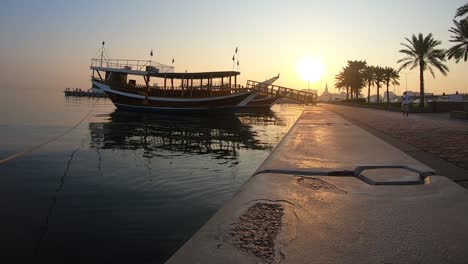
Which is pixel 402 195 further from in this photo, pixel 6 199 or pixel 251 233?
pixel 6 199

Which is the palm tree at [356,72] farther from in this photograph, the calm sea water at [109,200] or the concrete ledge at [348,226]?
the concrete ledge at [348,226]

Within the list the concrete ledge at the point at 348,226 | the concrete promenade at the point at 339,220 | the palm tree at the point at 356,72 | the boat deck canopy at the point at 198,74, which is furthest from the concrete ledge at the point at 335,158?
the palm tree at the point at 356,72

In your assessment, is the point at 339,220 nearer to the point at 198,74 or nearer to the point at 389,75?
the point at 198,74

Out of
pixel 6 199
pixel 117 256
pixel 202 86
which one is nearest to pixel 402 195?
pixel 117 256

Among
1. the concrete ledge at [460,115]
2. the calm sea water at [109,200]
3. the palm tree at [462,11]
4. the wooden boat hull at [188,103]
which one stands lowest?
the calm sea water at [109,200]

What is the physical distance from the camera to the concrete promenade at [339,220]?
8.57 feet

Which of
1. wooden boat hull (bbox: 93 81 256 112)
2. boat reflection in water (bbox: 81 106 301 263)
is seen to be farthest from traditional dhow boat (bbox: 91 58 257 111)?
boat reflection in water (bbox: 81 106 301 263)

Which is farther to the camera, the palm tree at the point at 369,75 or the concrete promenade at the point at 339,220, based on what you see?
the palm tree at the point at 369,75

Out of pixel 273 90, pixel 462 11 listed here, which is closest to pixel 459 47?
pixel 462 11

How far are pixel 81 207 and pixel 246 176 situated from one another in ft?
12.7

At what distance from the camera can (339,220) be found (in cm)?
336

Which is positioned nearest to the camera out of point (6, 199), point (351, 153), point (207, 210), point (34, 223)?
point (34, 223)

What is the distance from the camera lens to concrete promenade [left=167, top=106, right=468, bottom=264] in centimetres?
261

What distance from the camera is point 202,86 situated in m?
40.2
